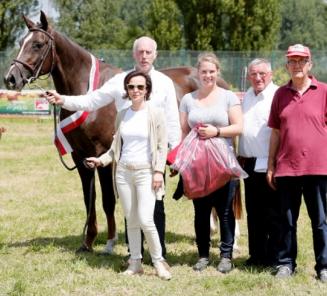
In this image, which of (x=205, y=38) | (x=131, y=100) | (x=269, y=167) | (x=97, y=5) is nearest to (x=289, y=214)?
(x=269, y=167)

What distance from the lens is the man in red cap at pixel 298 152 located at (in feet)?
14.6

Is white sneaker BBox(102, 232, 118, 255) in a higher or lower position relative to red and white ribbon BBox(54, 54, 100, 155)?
lower

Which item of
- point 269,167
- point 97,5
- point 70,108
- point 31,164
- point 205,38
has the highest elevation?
point 97,5

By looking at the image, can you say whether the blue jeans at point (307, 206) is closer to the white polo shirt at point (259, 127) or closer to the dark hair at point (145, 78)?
the white polo shirt at point (259, 127)

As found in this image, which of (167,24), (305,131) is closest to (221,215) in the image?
(305,131)

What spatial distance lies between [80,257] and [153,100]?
1.78 meters

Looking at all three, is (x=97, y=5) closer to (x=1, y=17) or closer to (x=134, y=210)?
(x=1, y=17)

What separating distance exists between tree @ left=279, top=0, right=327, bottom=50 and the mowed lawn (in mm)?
81139

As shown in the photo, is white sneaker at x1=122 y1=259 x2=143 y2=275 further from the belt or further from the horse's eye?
the horse's eye

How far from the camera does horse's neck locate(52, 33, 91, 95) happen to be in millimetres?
5773

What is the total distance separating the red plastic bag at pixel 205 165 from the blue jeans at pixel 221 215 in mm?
140

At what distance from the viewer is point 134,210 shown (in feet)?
15.7

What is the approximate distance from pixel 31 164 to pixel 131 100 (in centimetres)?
714

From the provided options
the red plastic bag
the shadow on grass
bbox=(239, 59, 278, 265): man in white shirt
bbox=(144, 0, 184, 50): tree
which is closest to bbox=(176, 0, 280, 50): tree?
bbox=(144, 0, 184, 50): tree
